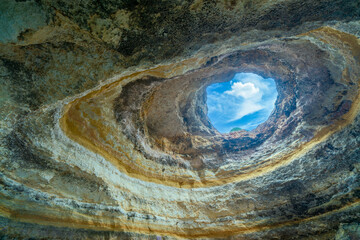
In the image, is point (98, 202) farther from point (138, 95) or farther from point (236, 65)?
point (236, 65)

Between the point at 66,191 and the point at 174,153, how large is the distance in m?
2.36

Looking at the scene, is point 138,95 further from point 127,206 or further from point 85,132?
point 127,206

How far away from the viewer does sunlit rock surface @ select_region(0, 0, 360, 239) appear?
1.87 meters

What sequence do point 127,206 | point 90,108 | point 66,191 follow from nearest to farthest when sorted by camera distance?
1. point 66,191
2. point 127,206
3. point 90,108

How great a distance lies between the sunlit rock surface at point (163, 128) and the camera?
187 cm

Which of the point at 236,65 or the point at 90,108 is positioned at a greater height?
the point at 236,65

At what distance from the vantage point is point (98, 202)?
2623mm

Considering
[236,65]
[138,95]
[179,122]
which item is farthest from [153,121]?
[236,65]

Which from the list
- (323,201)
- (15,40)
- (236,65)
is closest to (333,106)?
(323,201)

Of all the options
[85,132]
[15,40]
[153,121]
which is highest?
[153,121]

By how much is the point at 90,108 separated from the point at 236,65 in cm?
415

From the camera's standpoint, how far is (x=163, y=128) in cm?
458

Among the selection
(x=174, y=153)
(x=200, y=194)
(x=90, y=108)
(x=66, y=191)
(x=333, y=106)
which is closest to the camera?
(x=66, y=191)

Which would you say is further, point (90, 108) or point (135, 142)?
point (135, 142)
